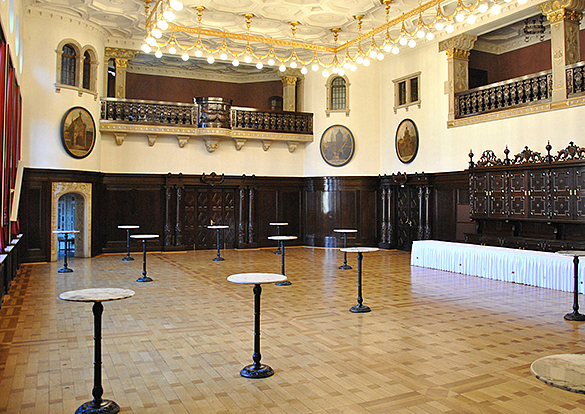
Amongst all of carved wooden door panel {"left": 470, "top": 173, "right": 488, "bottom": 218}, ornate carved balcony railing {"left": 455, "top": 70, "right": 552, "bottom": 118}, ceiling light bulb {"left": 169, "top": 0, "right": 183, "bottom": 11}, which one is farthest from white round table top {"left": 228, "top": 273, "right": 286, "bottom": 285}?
ornate carved balcony railing {"left": 455, "top": 70, "right": 552, "bottom": 118}

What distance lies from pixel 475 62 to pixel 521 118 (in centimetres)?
423

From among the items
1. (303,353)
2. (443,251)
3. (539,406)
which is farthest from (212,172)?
(539,406)

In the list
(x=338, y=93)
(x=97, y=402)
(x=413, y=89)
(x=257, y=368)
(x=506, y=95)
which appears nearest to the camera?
(x=97, y=402)

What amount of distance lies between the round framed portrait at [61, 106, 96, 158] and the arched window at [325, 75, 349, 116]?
8257mm

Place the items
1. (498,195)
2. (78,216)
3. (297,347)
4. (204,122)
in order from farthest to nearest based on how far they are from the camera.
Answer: (204,122)
(78,216)
(498,195)
(297,347)

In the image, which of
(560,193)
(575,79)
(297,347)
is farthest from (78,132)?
(575,79)

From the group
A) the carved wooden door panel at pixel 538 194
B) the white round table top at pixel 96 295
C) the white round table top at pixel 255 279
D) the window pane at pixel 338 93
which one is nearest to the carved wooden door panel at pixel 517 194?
the carved wooden door panel at pixel 538 194

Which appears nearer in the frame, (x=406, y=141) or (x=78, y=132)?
(x=78, y=132)

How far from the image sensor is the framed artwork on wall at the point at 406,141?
54.0 ft

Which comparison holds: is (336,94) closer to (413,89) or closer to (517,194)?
(413,89)

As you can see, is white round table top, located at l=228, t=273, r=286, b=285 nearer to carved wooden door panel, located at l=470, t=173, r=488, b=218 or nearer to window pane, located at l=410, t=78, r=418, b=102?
carved wooden door panel, located at l=470, t=173, r=488, b=218

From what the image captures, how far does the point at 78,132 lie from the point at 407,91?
10.8m

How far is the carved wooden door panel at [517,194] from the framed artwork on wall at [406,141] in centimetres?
419

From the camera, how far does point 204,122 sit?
16.8 m
